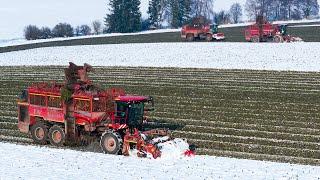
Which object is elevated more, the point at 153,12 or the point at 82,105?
the point at 153,12

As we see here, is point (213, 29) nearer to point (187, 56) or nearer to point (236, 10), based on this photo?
point (187, 56)

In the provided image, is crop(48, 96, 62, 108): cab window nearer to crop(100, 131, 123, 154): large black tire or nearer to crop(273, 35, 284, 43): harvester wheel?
crop(100, 131, 123, 154): large black tire

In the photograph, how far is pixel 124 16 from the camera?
86.8m

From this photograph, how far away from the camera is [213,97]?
29672 millimetres

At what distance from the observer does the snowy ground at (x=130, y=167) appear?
51.4 ft

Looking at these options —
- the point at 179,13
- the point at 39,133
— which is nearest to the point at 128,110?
the point at 39,133

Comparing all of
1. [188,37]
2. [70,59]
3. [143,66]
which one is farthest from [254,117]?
[188,37]

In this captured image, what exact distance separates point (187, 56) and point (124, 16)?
141 ft

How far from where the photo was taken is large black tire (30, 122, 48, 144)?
67.9 ft

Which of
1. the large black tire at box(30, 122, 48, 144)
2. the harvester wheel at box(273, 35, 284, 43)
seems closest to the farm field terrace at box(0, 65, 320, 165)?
the large black tire at box(30, 122, 48, 144)

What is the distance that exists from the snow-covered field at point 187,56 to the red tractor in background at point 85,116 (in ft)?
71.9

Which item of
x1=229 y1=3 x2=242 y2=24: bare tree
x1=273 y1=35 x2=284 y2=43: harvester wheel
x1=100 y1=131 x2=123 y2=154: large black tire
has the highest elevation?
x1=229 y1=3 x2=242 y2=24: bare tree

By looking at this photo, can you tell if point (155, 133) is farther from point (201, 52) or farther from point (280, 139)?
point (201, 52)

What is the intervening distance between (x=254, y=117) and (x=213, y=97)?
5032mm
